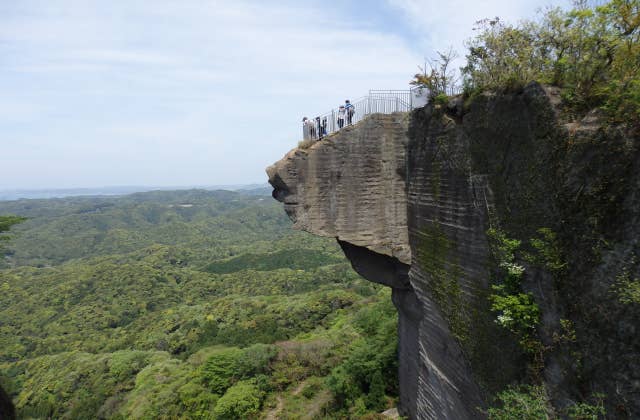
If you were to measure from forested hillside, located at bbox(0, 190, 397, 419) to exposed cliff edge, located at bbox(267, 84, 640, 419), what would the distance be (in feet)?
26.1

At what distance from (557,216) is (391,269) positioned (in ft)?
20.7

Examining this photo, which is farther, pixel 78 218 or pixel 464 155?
pixel 78 218

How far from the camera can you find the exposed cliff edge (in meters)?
4.88

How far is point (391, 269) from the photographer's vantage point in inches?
452

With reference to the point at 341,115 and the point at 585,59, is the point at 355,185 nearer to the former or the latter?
the point at 341,115

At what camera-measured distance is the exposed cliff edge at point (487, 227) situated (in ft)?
16.0

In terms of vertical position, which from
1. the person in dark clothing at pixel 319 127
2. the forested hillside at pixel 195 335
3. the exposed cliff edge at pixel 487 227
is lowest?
the forested hillside at pixel 195 335

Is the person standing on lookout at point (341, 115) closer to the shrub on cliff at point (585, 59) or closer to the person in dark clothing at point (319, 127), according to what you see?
the person in dark clothing at point (319, 127)

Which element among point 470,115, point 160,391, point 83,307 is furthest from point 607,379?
point 83,307

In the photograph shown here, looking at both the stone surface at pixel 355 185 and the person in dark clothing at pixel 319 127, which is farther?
the person in dark clothing at pixel 319 127

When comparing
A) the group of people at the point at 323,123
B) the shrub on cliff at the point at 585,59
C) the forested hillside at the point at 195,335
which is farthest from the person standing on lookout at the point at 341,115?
the forested hillside at the point at 195,335

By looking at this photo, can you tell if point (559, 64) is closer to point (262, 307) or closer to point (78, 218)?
point (262, 307)

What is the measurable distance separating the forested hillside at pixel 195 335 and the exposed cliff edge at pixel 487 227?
796 cm

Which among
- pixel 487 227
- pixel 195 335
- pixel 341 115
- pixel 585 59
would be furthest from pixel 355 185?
pixel 195 335
